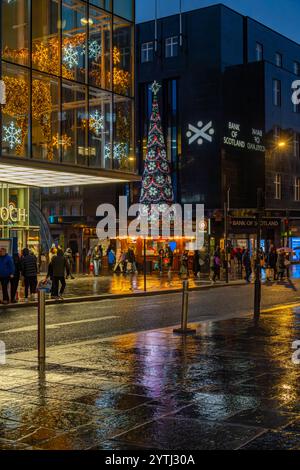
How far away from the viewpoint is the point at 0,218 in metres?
30.2

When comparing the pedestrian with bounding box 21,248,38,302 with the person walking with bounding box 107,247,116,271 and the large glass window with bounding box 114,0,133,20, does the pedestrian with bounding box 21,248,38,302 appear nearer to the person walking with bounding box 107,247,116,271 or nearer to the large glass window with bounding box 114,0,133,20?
the large glass window with bounding box 114,0,133,20

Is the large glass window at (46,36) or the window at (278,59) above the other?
the window at (278,59)

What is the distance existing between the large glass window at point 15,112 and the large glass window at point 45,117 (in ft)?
1.44

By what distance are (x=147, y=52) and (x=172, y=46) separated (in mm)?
2418

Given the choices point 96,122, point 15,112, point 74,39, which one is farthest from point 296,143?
point 15,112

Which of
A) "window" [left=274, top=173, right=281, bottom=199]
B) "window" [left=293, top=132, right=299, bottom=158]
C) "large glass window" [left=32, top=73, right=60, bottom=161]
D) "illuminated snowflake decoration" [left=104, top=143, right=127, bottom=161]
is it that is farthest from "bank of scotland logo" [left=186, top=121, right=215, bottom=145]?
"large glass window" [left=32, top=73, right=60, bottom=161]

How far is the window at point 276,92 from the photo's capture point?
5266 centimetres

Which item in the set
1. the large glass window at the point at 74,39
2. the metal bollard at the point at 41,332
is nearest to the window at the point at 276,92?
the large glass window at the point at 74,39

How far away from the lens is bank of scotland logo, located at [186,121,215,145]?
49.4m

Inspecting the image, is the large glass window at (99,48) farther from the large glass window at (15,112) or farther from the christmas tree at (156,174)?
the christmas tree at (156,174)

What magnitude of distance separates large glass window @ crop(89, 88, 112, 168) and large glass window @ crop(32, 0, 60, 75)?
220cm

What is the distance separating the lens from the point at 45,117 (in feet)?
82.8

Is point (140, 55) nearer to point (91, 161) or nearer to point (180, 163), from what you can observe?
point (180, 163)

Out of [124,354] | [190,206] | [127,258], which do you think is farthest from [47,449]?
[190,206]
